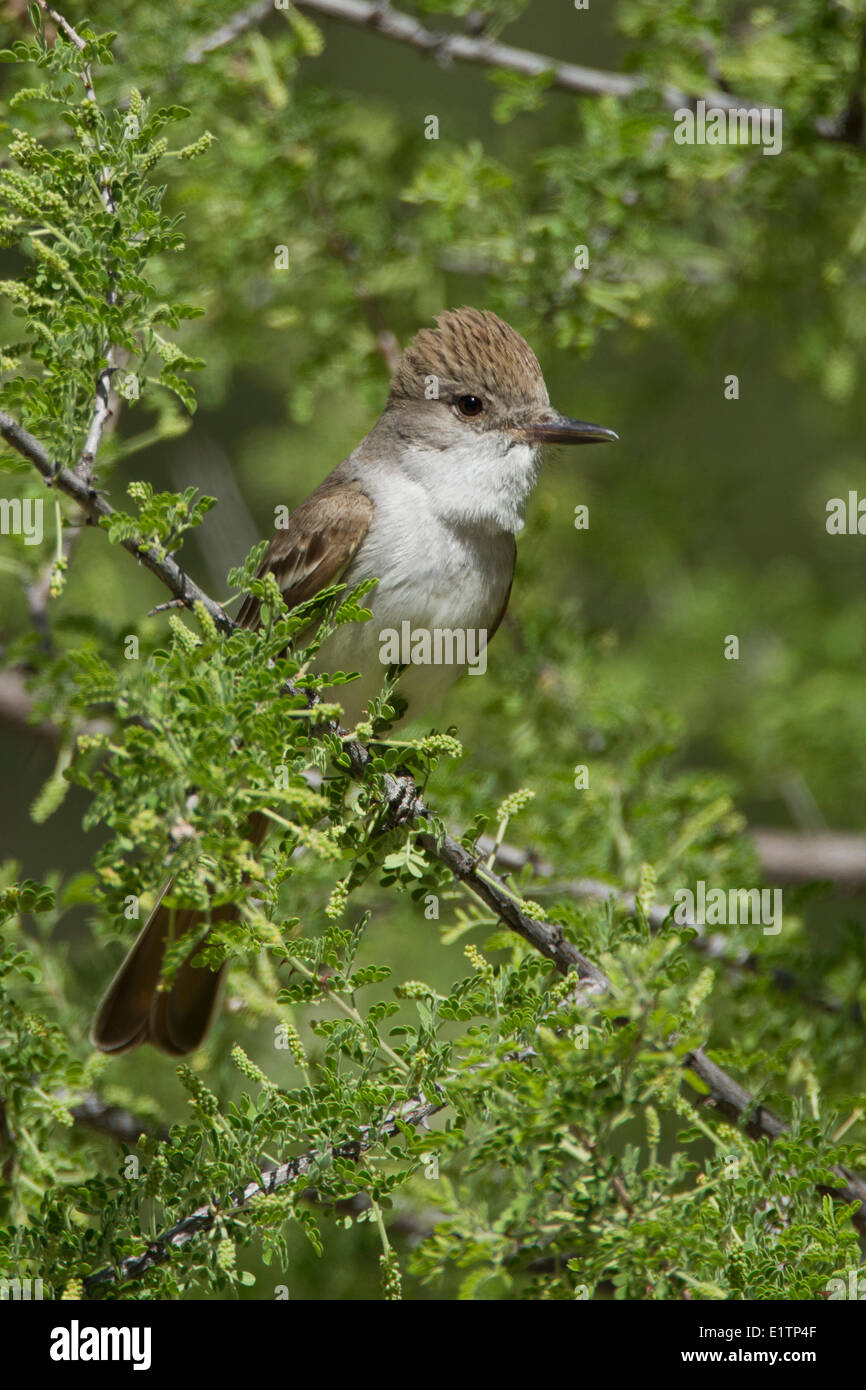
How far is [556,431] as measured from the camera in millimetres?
3592

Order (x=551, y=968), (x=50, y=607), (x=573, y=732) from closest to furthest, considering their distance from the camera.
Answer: (x=551, y=968), (x=573, y=732), (x=50, y=607)

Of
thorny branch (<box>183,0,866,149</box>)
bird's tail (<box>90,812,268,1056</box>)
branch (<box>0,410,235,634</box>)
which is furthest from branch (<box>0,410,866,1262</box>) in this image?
thorny branch (<box>183,0,866,149</box>)

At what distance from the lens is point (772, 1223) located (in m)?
2.33

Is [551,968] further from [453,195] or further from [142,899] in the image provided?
[453,195]

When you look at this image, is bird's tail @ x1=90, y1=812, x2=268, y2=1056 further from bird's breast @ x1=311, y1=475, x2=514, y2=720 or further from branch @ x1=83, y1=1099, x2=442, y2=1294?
branch @ x1=83, y1=1099, x2=442, y2=1294

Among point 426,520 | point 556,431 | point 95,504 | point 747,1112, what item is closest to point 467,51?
point 556,431

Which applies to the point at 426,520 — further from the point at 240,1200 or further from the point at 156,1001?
the point at 240,1200

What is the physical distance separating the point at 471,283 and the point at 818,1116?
3.45 meters

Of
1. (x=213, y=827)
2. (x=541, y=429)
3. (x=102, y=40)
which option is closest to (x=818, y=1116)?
(x=213, y=827)

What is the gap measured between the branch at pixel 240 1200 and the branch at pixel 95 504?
0.86 m

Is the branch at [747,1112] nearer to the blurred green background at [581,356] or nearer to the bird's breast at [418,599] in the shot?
the blurred green background at [581,356]

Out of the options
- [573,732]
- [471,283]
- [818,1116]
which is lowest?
[818,1116]

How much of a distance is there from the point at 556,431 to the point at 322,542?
717 mm

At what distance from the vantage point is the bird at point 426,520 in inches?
133
